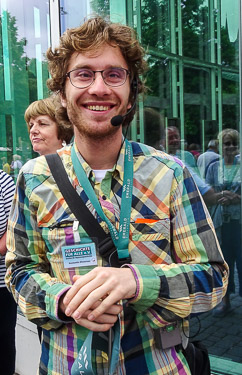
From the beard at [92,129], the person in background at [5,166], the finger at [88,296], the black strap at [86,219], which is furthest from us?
the person in background at [5,166]

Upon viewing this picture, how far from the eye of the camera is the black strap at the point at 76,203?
143 cm

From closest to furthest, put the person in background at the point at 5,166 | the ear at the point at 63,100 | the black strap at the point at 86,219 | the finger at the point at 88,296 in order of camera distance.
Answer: the finger at the point at 88,296 → the black strap at the point at 86,219 → the ear at the point at 63,100 → the person in background at the point at 5,166

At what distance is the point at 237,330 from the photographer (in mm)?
3512

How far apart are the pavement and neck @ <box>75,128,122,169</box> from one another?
226 centimetres

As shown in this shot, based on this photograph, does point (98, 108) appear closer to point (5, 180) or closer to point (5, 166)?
point (5, 180)

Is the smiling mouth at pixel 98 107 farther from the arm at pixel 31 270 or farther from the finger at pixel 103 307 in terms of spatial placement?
the finger at pixel 103 307

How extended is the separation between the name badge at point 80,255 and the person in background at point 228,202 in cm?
207

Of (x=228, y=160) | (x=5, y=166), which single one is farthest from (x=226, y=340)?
(x=5, y=166)

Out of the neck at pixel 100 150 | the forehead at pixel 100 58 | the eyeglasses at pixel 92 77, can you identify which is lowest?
the neck at pixel 100 150

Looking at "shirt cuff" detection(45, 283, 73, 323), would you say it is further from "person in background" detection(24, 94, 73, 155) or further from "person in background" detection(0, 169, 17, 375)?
"person in background" detection(24, 94, 73, 155)

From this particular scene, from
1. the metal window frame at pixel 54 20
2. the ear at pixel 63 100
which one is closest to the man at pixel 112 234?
the ear at pixel 63 100

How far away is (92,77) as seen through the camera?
5.02 feet

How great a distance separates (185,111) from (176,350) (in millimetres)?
2383

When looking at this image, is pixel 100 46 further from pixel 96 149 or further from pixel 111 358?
pixel 111 358
